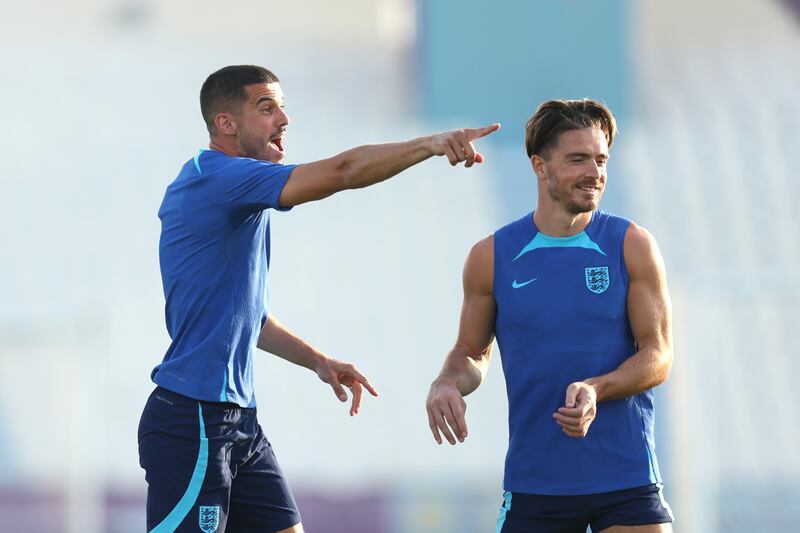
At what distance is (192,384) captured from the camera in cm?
480

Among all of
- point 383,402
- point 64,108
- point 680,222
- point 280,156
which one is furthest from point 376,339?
point 280,156

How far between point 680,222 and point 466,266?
454 inches

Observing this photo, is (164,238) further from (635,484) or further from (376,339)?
(376,339)

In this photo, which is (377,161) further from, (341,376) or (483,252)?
(341,376)

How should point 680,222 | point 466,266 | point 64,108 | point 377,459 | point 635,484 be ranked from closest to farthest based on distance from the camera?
point 635,484 < point 466,266 < point 377,459 < point 680,222 < point 64,108

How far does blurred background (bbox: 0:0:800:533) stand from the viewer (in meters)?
13.3

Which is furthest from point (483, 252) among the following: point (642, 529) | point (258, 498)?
point (258, 498)

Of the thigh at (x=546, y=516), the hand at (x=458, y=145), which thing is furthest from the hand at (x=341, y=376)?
the hand at (x=458, y=145)

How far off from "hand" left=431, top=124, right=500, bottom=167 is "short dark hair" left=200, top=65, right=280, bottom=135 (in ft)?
3.52

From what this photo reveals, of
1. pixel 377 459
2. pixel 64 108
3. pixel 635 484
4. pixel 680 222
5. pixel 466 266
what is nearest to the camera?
pixel 635 484

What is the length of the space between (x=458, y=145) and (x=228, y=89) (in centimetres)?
123

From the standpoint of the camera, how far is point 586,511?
459 centimetres

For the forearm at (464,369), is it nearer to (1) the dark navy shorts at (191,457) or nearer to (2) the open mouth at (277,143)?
(1) the dark navy shorts at (191,457)

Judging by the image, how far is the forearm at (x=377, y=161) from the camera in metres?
4.23
